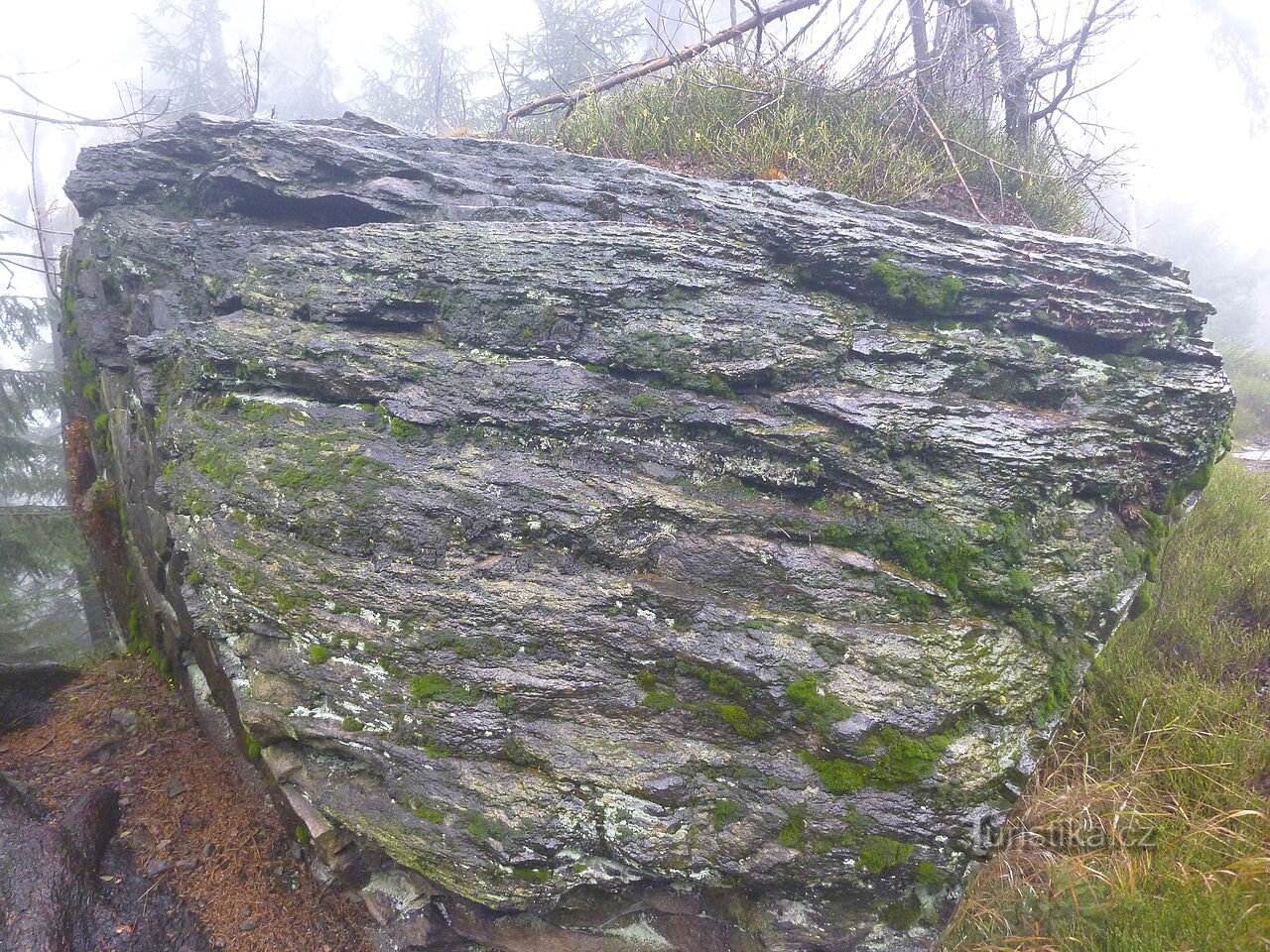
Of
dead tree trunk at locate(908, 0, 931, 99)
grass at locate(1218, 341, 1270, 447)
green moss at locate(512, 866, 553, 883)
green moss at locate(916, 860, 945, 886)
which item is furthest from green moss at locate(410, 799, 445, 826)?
grass at locate(1218, 341, 1270, 447)

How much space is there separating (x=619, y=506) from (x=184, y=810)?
3.30 m

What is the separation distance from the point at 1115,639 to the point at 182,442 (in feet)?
21.1

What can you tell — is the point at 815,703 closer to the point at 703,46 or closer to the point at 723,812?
the point at 723,812

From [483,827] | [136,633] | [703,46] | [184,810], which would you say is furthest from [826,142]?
[136,633]

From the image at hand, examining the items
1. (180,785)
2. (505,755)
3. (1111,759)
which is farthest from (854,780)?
(180,785)

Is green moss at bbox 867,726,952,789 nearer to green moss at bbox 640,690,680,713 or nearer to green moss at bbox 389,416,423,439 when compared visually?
green moss at bbox 640,690,680,713

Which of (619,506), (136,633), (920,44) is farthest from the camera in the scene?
(920,44)

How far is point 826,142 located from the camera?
5652 millimetres

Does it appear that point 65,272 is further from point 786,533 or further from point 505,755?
point 786,533

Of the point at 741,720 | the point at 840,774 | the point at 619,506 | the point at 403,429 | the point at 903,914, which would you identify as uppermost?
the point at 403,429

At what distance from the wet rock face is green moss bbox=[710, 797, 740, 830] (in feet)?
0.05

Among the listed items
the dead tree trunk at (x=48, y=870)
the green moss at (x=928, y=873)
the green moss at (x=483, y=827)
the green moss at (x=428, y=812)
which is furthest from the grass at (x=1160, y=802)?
the dead tree trunk at (x=48, y=870)

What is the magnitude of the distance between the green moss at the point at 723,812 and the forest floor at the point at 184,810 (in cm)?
198

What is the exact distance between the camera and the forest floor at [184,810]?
3168 mm
